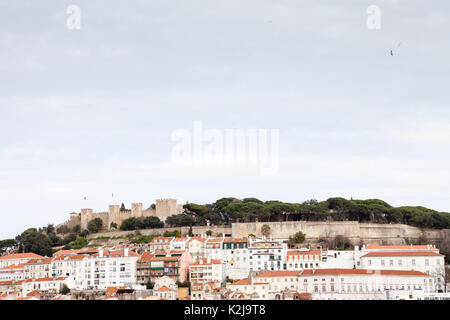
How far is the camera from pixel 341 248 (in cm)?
4741

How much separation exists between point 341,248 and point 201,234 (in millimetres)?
9528

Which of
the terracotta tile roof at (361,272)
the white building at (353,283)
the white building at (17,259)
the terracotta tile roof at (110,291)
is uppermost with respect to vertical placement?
the white building at (17,259)

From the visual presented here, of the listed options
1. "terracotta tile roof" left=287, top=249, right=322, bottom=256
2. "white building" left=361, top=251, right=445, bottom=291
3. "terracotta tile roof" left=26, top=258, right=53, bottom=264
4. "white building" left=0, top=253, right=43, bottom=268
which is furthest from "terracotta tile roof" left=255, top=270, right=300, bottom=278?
"white building" left=0, top=253, right=43, bottom=268

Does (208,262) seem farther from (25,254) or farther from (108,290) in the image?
(25,254)

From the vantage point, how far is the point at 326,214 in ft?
173

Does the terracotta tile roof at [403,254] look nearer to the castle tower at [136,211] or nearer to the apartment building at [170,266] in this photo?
the apartment building at [170,266]

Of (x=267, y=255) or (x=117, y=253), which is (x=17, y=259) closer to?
(x=117, y=253)

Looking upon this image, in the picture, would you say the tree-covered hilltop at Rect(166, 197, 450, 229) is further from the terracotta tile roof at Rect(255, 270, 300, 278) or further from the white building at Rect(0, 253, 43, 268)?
the terracotta tile roof at Rect(255, 270, 300, 278)

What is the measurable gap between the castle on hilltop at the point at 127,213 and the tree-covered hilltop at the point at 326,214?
1.56 meters

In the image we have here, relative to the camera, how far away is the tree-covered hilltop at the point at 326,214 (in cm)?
5200

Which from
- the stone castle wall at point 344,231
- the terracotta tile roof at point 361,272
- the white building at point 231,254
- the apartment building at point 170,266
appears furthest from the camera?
the stone castle wall at point 344,231

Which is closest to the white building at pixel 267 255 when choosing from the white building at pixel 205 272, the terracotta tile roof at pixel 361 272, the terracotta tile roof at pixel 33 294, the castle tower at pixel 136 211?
the white building at pixel 205 272

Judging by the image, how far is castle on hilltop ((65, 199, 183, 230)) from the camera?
56.8 meters
